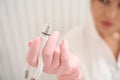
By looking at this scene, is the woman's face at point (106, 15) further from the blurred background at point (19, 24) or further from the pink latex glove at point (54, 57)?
the pink latex glove at point (54, 57)

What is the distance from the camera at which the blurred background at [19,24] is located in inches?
31.7

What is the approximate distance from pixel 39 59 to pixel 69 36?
467 mm

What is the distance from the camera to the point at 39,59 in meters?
0.44

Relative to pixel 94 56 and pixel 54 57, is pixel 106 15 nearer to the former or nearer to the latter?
pixel 94 56

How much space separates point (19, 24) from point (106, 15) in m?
0.35

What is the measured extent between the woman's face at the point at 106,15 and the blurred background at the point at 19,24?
0.16 m

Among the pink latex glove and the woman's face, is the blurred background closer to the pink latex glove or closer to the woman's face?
the woman's face

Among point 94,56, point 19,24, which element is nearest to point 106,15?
point 94,56

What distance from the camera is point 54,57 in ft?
1.55

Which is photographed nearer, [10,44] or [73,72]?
[73,72]

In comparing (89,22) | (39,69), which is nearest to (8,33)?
(89,22)

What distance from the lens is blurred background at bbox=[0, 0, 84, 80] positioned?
0.80 meters

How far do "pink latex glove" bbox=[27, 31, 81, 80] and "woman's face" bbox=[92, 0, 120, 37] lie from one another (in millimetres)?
329

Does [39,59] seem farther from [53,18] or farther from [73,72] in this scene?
[53,18]
